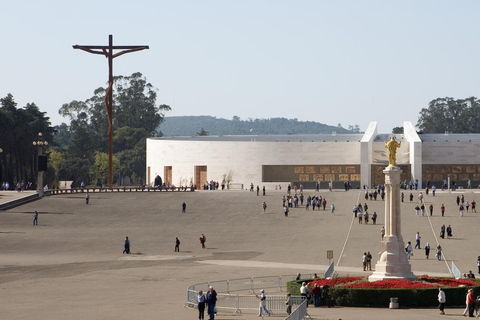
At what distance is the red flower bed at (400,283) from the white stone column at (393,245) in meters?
0.93

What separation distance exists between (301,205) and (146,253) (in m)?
22.0

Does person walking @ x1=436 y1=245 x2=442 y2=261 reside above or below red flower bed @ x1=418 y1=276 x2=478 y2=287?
above

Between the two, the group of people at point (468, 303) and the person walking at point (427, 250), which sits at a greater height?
the person walking at point (427, 250)

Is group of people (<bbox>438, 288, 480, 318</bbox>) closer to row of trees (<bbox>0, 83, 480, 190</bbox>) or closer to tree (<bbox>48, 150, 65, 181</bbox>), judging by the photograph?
row of trees (<bbox>0, 83, 480, 190</bbox>)

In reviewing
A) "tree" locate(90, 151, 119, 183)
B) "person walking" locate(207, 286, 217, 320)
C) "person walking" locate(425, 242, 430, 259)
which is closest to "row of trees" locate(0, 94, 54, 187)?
"tree" locate(90, 151, 119, 183)

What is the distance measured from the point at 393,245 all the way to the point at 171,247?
21.1m

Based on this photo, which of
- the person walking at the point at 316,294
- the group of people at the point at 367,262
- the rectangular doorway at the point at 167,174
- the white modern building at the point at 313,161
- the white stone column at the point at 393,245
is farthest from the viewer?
the rectangular doorway at the point at 167,174

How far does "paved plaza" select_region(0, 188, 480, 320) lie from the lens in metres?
37.5

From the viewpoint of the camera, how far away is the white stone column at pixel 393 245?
131 ft

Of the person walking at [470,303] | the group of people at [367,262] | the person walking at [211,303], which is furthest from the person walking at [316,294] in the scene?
the group of people at [367,262]

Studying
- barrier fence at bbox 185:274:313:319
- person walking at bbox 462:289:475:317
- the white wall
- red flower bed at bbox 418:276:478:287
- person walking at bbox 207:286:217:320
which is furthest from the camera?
the white wall

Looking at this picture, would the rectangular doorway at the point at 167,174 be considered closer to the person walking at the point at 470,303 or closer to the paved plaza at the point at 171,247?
the paved plaza at the point at 171,247

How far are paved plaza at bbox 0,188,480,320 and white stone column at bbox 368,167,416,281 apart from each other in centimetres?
456

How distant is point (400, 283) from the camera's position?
37250mm
